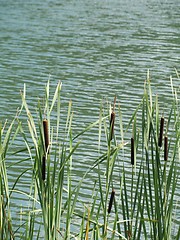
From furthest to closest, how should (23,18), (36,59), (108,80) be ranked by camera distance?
(23,18) → (36,59) → (108,80)

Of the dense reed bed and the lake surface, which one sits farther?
the lake surface

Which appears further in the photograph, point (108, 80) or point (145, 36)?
point (145, 36)

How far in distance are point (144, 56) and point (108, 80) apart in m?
2.75

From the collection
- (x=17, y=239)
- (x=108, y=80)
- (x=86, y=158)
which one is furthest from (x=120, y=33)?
(x=17, y=239)

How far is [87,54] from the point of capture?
14078 millimetres

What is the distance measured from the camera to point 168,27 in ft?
59.0

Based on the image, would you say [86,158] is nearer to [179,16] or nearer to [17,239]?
[17,239]

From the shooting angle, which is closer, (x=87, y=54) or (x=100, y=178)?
(x=100, y=178)

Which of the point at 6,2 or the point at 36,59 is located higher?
the point at 6,2

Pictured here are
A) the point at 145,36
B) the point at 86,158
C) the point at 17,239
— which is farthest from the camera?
the point at 145,36

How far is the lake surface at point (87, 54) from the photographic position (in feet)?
32.4

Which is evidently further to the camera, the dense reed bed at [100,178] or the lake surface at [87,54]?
the lake surface at [87,54]

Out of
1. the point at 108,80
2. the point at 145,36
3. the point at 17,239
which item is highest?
the point at 145,36

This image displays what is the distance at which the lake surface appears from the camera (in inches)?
389
